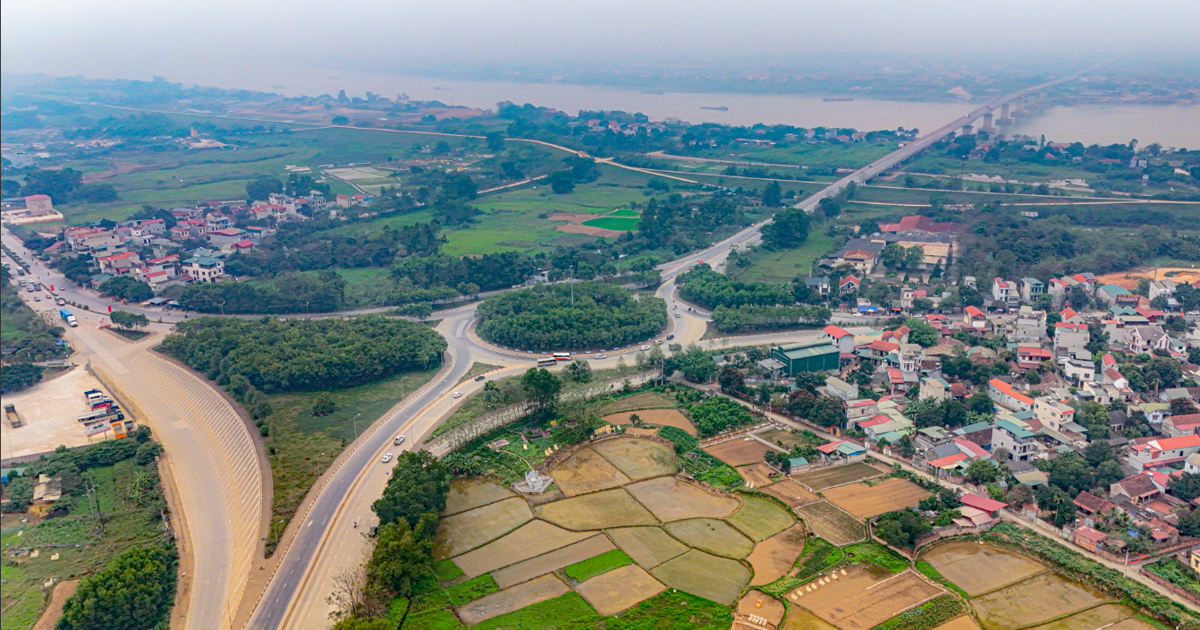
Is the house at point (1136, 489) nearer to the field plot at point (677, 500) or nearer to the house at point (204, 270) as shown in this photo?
the field plot at point (677, 500)

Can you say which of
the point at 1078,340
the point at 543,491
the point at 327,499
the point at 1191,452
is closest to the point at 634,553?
the point at 543,491

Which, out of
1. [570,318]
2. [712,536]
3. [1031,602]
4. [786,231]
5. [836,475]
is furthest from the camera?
[786,231]

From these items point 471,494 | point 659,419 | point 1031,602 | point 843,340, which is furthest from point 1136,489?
point 471,494

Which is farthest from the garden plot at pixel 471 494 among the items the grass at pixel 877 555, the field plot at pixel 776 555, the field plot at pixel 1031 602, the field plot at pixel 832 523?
the field plot at pixel 1031 602

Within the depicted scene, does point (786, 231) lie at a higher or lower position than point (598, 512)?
higher

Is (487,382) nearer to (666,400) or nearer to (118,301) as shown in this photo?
(666,400)

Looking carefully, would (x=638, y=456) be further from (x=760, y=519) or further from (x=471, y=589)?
(x=471, y=589)
